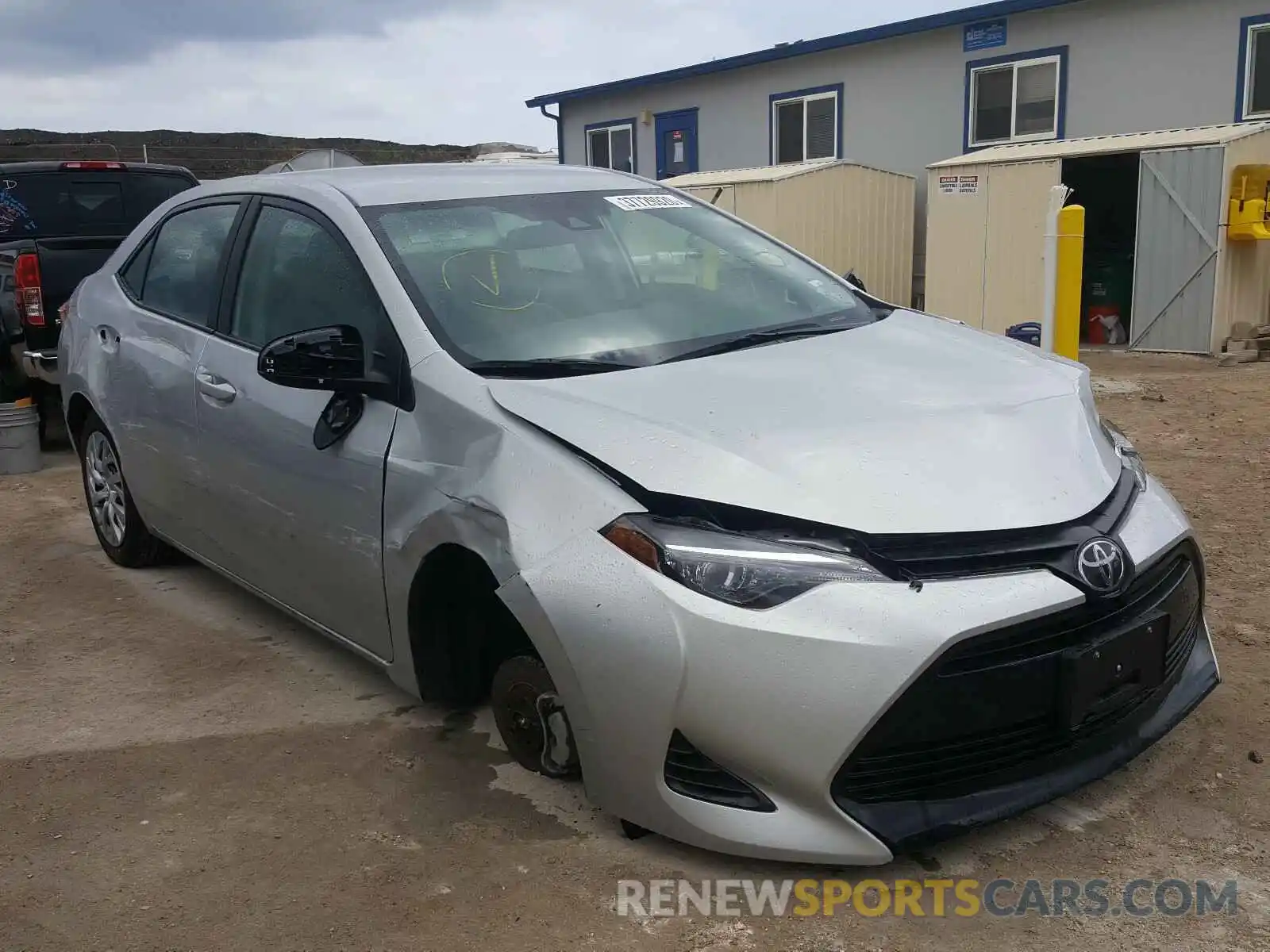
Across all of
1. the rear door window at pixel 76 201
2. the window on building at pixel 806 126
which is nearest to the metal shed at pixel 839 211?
the window on building at pixel 806 126

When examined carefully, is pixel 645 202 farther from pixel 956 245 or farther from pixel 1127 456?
pixel 956 245

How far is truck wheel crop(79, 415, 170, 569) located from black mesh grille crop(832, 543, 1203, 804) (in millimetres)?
3652

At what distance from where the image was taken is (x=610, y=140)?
19938 millimetres

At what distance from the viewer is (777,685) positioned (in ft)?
7.94

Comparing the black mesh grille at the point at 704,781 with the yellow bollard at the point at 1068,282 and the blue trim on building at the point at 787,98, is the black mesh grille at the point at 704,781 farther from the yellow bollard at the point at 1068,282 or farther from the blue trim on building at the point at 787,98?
the blue trim on building at the point at 787,98

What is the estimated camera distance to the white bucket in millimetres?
7461

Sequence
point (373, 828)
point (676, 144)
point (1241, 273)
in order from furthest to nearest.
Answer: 1. point (676, 144)
2. point (1241, 273)
3. point (373, 828)

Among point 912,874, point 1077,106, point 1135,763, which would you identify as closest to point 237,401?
point 912,874

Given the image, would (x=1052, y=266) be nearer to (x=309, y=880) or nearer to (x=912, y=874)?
(x=912, y=874)

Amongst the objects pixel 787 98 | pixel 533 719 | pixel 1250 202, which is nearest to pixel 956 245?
pixel 1250 202

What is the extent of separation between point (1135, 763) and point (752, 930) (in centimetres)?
124

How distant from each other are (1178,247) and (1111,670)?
401 inches

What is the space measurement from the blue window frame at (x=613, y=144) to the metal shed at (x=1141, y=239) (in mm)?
7440

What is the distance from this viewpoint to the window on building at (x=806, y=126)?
53.3 feet
